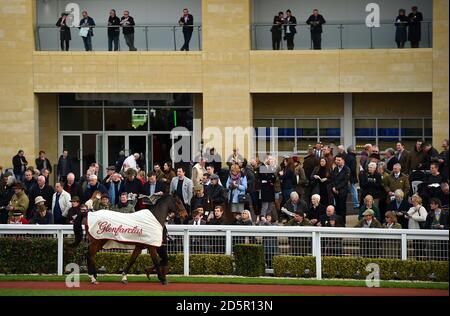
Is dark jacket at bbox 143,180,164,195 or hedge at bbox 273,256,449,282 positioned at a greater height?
dark jacket at bbox 143,180,164,195

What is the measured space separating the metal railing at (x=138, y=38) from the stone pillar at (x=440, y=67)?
7238 mm

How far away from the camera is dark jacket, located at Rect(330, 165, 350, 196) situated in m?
20.7

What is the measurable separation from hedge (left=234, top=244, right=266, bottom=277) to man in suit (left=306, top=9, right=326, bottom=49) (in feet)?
40.4

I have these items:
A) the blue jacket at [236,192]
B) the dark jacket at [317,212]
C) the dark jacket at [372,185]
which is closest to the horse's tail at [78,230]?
the dark jacket at [317,212]

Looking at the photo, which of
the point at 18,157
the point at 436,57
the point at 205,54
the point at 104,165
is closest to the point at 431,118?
the point at 436,57

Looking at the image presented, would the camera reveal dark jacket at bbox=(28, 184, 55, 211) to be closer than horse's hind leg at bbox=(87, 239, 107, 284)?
No

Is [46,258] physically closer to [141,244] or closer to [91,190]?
[141,244]

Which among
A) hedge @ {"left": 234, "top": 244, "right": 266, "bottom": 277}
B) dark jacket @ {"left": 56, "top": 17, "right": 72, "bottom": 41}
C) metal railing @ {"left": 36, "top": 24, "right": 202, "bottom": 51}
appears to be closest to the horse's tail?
hedge @ {"left": 234, "top": 244, "right": 266, "bottom": 277}

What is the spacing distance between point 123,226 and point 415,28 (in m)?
14.7

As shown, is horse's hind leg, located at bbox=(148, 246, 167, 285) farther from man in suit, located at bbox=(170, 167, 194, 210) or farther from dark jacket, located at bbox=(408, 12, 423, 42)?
dark jacket, located at bbox=(408, 12, 423, 42)

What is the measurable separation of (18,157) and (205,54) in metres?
6.04

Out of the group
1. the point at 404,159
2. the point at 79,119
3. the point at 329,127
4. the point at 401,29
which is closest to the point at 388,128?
the point at 329,127

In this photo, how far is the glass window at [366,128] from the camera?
1200 inches

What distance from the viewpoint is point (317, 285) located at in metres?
17.0
